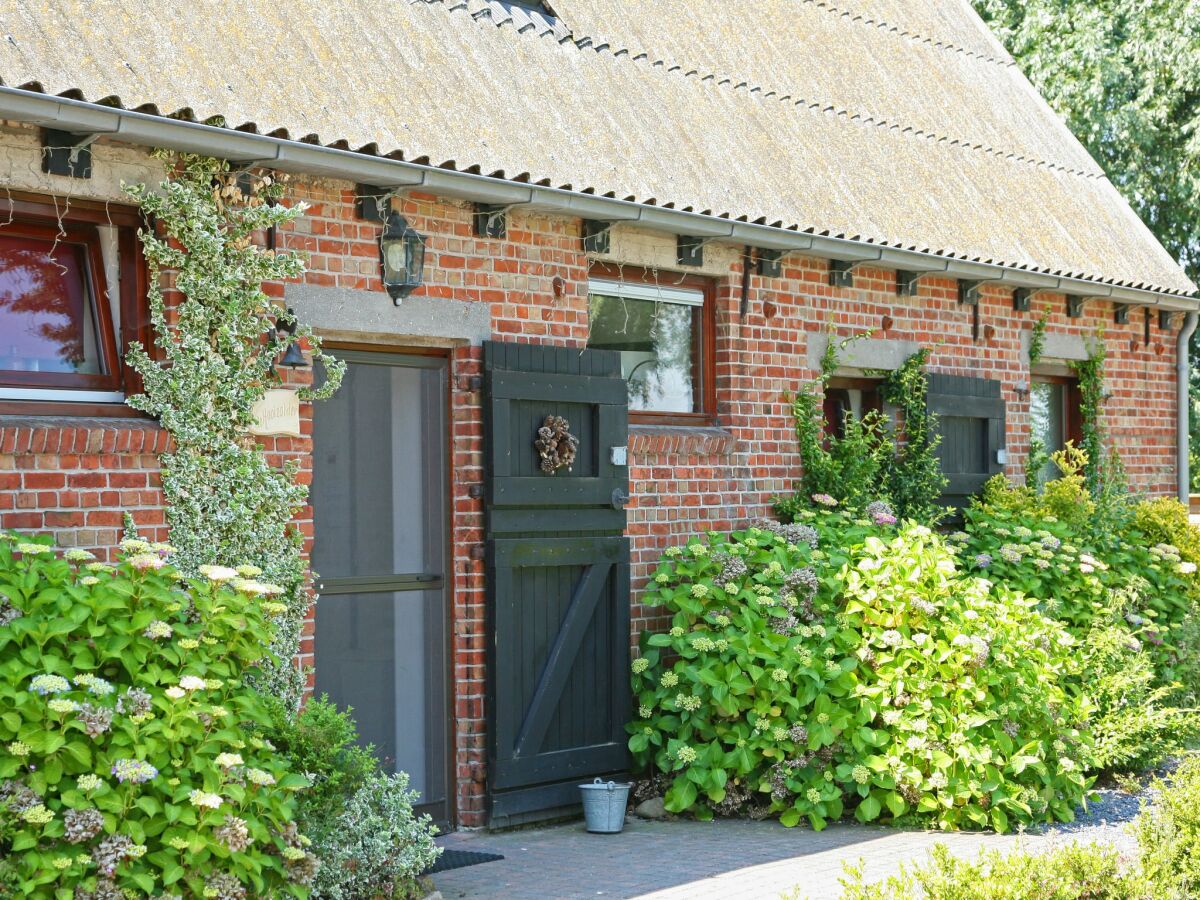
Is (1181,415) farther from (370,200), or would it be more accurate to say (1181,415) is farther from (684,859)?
(370,200)

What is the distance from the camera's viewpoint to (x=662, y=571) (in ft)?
28.5

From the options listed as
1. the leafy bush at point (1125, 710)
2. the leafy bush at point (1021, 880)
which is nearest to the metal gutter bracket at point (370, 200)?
the leafy bush at point (1021, 880)

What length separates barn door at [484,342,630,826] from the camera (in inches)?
313

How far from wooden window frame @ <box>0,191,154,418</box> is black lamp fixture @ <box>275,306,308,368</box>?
589mm

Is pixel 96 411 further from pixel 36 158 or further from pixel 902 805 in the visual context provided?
pixel 902 805

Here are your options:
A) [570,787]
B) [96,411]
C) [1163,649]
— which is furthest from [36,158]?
[1163,649]

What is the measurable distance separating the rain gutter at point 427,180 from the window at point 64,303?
16.5 inches

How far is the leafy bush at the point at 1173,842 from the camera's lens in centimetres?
557

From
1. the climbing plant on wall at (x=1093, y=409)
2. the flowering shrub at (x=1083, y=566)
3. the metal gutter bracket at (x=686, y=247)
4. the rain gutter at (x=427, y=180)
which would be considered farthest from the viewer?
the climbing plant on wall at (x=1093, y=409)

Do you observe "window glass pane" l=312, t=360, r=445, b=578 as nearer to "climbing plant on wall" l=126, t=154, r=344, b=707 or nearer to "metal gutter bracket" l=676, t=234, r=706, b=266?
"climbing plant on wall" l=126, t=154, r=344, b=707

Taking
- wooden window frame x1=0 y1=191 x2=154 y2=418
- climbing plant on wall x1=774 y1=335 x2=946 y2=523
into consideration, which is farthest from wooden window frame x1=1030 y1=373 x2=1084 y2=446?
wooden window frame x1=0 y1=191 x2=154 y2=418

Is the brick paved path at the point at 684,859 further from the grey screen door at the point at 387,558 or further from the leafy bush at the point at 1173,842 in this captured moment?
the leafy bush at the point at 1173,842

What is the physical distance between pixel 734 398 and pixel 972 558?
182 centimetres

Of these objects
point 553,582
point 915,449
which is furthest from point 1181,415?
point 553,582
